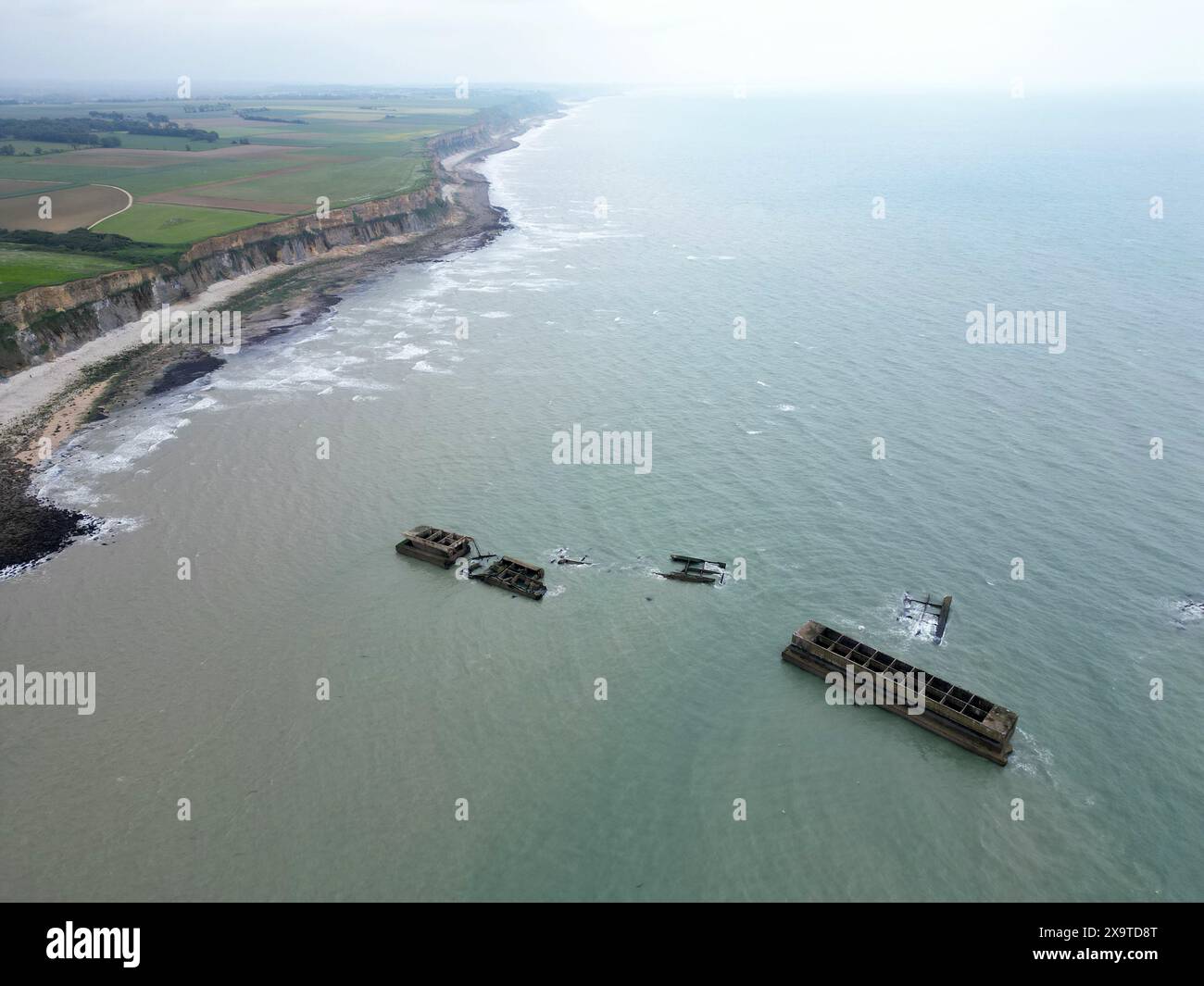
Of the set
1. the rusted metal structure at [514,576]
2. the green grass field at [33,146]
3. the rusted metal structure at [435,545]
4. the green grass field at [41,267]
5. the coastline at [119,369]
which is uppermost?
the green grass field at [33,146]

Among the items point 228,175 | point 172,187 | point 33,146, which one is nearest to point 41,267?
point 172,187

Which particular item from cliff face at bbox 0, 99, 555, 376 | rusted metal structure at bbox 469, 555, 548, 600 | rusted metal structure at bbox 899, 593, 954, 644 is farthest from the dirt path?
rusted metal structure at bbox 899, 593, 954, 644

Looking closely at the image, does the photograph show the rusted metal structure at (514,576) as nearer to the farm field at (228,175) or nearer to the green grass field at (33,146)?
the farm field at (228,175)

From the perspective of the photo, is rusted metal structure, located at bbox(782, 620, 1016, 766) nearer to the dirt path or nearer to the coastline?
the coastline

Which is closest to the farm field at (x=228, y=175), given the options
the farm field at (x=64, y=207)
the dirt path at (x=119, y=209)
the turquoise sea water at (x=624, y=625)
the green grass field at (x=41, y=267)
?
the dirt path at (x=119, y=209)

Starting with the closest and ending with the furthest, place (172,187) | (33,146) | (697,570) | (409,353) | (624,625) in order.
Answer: (624,625) → (697,570) → (409,353) → (172,187) → (33,146)

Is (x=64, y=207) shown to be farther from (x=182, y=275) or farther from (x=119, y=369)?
(x=119, y=369)
